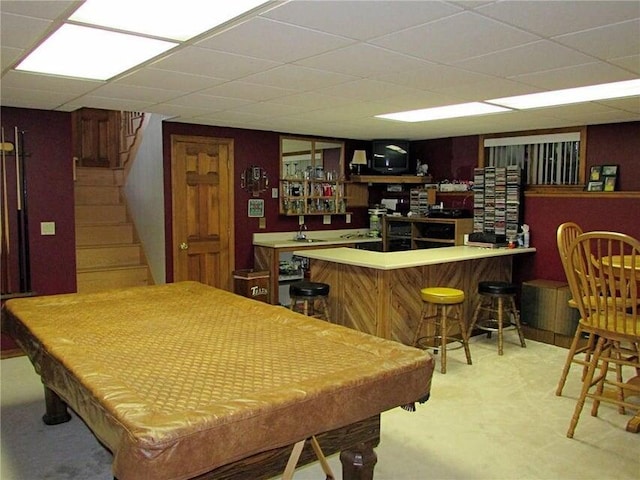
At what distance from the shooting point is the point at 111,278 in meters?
6.09

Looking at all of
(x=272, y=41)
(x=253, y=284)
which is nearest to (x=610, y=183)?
(x=253, y=284)

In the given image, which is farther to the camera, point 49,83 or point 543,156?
point 543,156

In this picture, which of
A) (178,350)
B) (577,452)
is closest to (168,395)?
(178,350)

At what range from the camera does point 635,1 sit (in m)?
2.04

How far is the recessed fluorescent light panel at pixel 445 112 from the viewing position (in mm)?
4480

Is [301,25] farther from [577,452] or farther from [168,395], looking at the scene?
[577,452]

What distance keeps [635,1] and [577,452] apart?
2373 mm

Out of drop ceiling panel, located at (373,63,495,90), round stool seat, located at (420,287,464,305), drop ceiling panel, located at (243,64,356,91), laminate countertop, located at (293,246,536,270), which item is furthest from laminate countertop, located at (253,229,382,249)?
drop ceiling panel, located at (373,63,495,90)

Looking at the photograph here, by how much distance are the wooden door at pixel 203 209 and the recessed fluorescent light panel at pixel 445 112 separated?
6.80 ft

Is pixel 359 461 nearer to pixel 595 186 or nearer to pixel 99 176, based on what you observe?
pixel 595 186

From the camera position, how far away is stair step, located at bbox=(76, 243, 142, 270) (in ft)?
20.1

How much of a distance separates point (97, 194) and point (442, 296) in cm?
496

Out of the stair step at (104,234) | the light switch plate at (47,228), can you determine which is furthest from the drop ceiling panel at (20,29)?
the stair step at (104,234)

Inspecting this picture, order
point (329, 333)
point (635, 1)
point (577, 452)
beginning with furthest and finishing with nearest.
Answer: point (577, 452) → point (329, 333) → point (635, 1)
